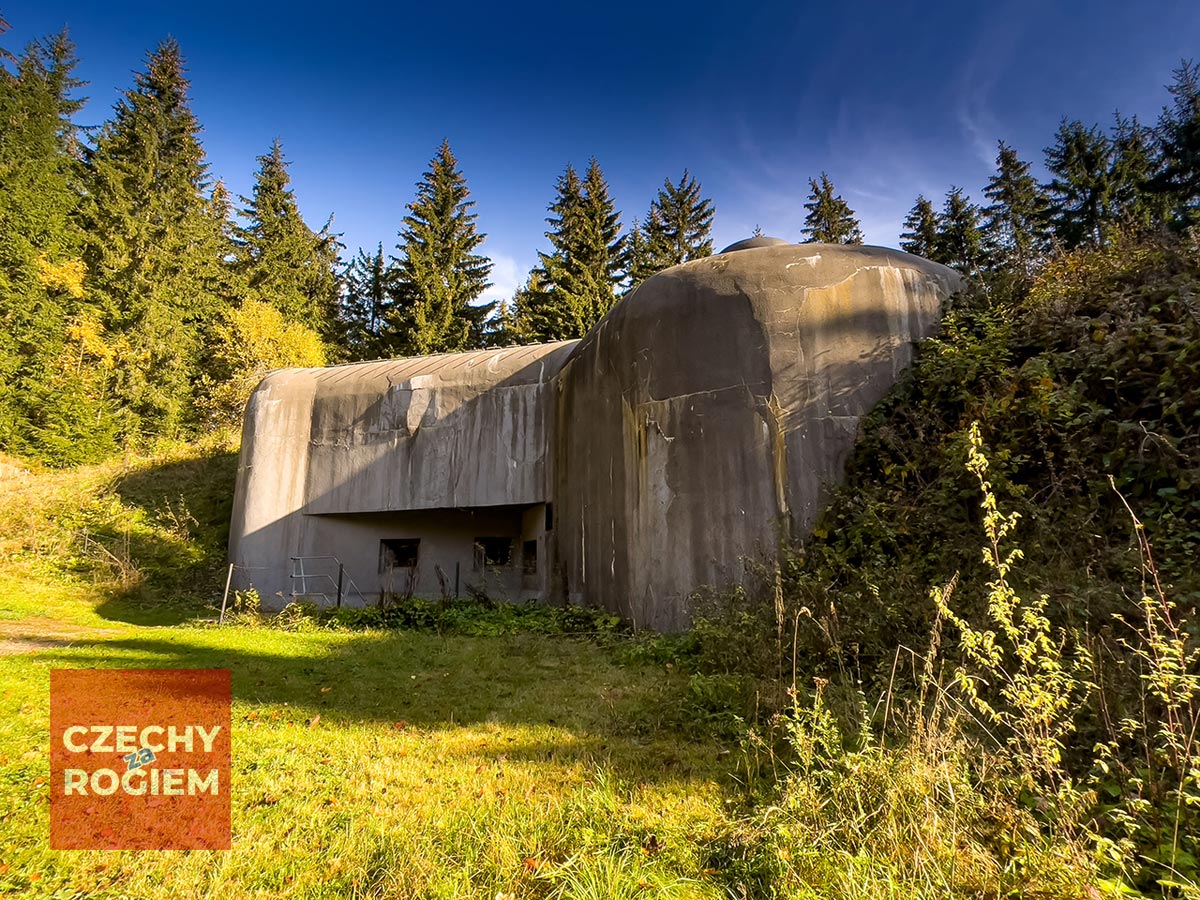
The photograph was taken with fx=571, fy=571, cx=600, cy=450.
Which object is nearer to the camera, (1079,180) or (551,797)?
(551,797)

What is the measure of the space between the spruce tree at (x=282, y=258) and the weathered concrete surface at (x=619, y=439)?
14.7 meters

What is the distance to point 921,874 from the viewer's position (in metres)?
1.83

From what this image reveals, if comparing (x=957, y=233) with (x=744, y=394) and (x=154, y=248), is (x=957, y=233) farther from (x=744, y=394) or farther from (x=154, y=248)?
(x=154, y=248)

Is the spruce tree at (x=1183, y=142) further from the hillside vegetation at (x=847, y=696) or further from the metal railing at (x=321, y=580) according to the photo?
the metal railing at (x=321, y=580)

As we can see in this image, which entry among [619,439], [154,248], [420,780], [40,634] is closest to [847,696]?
[420,780]

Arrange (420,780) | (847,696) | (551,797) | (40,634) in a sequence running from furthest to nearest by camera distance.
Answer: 1. (40,634)
2. (847,696)
3. (420,780)
4. (551,797)

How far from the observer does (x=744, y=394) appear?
669cm

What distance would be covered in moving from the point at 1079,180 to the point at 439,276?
23618 mm

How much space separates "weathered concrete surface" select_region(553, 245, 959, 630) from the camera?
6.43 meters

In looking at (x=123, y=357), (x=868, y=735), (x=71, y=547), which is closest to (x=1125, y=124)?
(x=868, y=735)

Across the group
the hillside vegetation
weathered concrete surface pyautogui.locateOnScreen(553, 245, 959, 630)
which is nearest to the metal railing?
the hillside vegetation

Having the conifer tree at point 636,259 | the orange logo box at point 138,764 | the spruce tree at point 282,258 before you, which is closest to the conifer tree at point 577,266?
the conifer tree at point 636,259

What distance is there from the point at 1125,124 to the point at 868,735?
27.8 m

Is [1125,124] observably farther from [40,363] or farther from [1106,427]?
[40,363]
